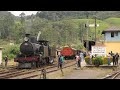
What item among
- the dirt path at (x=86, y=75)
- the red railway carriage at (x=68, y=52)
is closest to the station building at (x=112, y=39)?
the red railway carriage at (x=68, y=52)

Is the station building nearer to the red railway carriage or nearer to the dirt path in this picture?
the red railway carriage

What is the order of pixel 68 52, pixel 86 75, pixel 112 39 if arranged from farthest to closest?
pixel 68 52, pixel 112 39, pixel 86 75

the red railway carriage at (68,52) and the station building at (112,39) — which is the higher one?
the station building at (112,39)

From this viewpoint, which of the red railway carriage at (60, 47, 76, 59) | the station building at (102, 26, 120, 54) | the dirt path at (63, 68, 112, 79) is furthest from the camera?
the red railway carriage at (60, 47, 76, 59)

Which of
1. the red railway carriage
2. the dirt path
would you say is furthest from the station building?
the dirt path

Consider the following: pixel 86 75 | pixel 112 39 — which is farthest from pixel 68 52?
pixel 86 75

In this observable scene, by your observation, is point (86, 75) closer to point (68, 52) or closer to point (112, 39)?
point (112, 39)

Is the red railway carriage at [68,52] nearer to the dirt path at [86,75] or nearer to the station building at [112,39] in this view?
the station building at [112,39]

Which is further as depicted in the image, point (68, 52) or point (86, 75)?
point (68, 52)

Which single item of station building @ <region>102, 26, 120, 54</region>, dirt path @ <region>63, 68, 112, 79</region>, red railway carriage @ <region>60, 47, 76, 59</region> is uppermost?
station building @ <region>102, 26, 120, 54</region>
